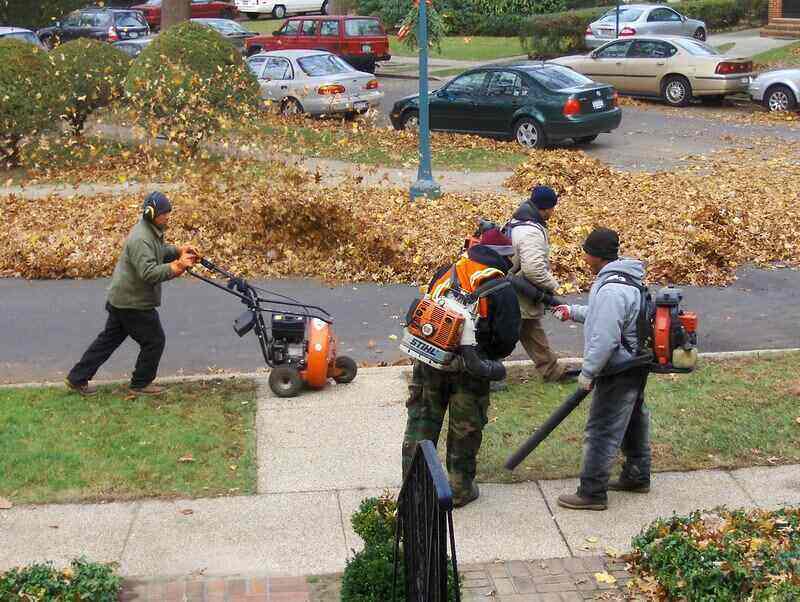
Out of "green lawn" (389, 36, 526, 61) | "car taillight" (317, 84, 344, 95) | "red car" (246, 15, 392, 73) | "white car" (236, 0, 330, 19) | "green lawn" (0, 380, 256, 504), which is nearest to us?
"green lawn" (0, 380, 256, 504)

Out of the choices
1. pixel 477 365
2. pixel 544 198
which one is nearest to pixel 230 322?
pixel 544 198

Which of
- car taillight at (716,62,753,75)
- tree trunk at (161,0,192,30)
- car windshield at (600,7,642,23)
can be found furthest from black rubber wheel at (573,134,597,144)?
car windshield at (600,7,642,23)

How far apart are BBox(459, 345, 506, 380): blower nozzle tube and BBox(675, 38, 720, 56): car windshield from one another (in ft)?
69.9

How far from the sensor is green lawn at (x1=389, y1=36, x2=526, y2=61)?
128 ft

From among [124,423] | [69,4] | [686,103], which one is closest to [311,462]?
[124,423]

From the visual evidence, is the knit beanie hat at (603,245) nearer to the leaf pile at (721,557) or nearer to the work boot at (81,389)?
the leaf pile at (721,557)

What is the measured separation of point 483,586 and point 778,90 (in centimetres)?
2096

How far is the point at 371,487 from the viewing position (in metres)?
7.57

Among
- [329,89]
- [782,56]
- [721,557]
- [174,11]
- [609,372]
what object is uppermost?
[174,11]

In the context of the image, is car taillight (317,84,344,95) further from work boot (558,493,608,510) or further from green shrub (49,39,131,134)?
work boot (558,493,608,510)

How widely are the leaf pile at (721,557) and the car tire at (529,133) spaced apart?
1481cm

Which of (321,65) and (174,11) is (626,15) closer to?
(321,65)

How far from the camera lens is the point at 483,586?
6305mm

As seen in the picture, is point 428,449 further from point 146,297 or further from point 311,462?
point 146,297
